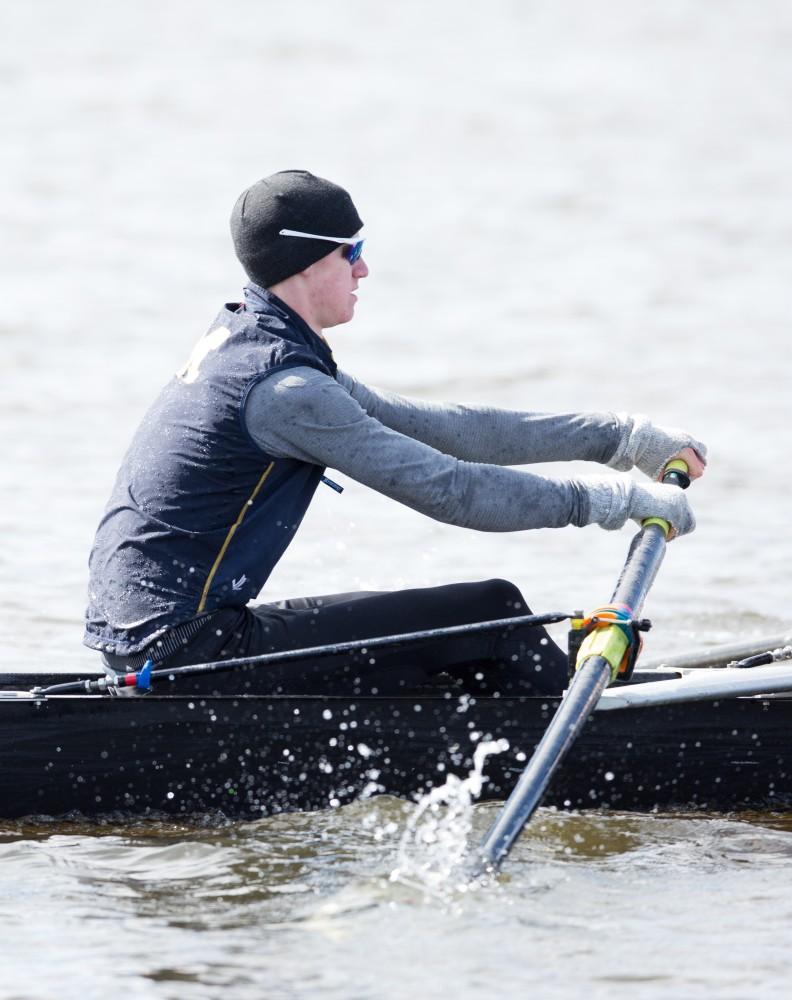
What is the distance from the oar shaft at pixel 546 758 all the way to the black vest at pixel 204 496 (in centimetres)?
99

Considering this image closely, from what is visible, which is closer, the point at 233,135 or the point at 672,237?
the point at 672,237

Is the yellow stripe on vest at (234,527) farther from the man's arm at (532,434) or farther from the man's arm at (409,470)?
the man's arm at (532,434)

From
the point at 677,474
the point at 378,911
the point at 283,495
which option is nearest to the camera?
the point at 378,911

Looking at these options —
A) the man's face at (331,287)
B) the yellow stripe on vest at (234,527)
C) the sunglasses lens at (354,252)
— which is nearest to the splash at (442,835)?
the yellow stripe on vest at (234,527)

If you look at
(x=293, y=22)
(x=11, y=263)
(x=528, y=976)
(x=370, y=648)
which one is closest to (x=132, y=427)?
(x=11, y=263)

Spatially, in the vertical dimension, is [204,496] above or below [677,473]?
below

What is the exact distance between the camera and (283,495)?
17.5ft

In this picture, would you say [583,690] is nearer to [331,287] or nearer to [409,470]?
[409,470]

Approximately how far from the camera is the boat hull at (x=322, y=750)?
5391 millimetres

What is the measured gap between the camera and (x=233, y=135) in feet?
78.2

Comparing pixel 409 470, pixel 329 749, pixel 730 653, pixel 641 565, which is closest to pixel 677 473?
pixel 641 565

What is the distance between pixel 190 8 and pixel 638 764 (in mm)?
27629

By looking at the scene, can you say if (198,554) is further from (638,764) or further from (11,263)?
(11,263)

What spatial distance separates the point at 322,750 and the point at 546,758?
0.79m
